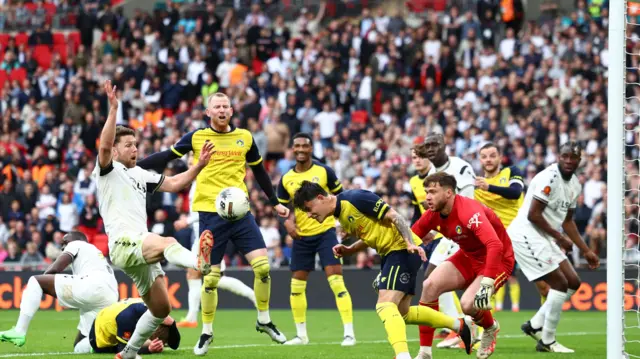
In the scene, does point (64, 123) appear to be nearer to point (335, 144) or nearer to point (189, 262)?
point (335, 144)

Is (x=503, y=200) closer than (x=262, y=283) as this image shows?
No

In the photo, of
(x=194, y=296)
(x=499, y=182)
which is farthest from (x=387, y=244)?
(x=194, y=296)

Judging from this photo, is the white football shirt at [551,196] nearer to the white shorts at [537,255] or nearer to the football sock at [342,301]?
the white shorts at [537,255]

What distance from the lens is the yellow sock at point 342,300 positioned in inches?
527

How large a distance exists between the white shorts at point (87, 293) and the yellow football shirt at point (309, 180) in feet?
8.76

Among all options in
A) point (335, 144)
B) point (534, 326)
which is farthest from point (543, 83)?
point (534, 326)

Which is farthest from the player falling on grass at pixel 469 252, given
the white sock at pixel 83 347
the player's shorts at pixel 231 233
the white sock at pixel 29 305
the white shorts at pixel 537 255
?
the white sock at pixel 29 305

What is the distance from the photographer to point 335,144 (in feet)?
80.0

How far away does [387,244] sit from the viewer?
10.2 meters

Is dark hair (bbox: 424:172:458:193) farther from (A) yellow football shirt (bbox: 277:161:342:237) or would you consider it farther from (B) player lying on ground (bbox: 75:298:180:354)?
(A) yellow football shirt (bbox: 277:161:342:237)

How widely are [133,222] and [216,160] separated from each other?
2.54 m

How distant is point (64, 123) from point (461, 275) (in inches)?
697

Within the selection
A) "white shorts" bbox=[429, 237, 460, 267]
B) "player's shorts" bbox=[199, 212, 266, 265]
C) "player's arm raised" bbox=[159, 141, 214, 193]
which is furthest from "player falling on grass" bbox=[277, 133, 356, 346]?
"player's arm raised" bbox=[159, 141, 214, 193]

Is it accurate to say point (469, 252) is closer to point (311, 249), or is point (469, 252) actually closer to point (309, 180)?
point (309, 180)
